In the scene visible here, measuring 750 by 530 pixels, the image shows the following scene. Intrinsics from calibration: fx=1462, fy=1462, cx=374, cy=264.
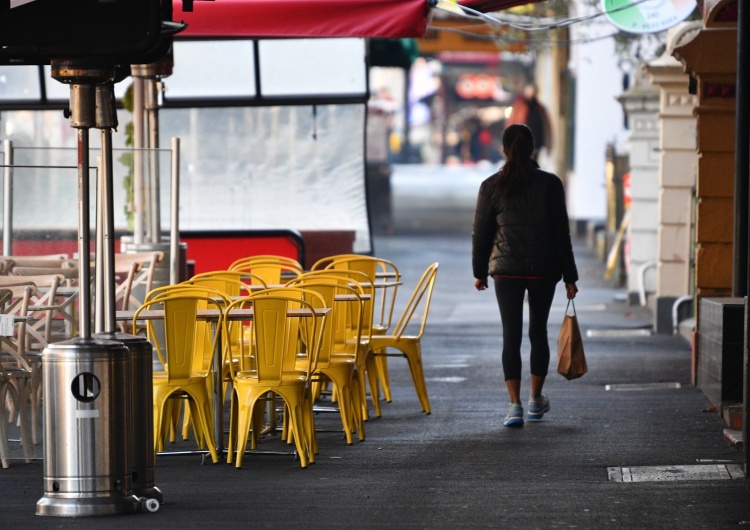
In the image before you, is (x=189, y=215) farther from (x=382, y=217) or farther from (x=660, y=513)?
(x=382, y=217)

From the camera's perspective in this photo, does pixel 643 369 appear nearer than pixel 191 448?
No

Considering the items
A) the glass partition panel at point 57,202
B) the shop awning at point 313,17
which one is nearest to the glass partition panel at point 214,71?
the glass partition panel at point 57,202

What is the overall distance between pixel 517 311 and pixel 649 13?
3.40 meters

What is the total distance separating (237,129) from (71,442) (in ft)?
33.7

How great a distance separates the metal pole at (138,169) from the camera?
37.8 ft

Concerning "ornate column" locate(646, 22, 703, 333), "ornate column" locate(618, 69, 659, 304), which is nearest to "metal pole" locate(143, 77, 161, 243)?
"ornate column" locate(646, 22, 703, 333)

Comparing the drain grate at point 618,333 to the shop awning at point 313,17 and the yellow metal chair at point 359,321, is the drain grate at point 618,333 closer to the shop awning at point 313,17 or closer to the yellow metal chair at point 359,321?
the yellow metal chair at point 359,321

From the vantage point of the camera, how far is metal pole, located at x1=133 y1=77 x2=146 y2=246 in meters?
11.5

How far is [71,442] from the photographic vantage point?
22.6 feet

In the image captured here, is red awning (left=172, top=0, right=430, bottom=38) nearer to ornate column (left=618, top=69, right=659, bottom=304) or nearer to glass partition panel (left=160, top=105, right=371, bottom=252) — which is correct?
glass partition panel (left=160, top=105, right=371, bottom=252)

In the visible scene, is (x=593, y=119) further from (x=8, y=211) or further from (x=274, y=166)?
(x=8, y=211)

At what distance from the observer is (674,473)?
314 inches

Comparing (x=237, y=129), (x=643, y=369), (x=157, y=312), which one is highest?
(x=237, y=129)

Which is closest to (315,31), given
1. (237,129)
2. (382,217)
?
(237,129)
